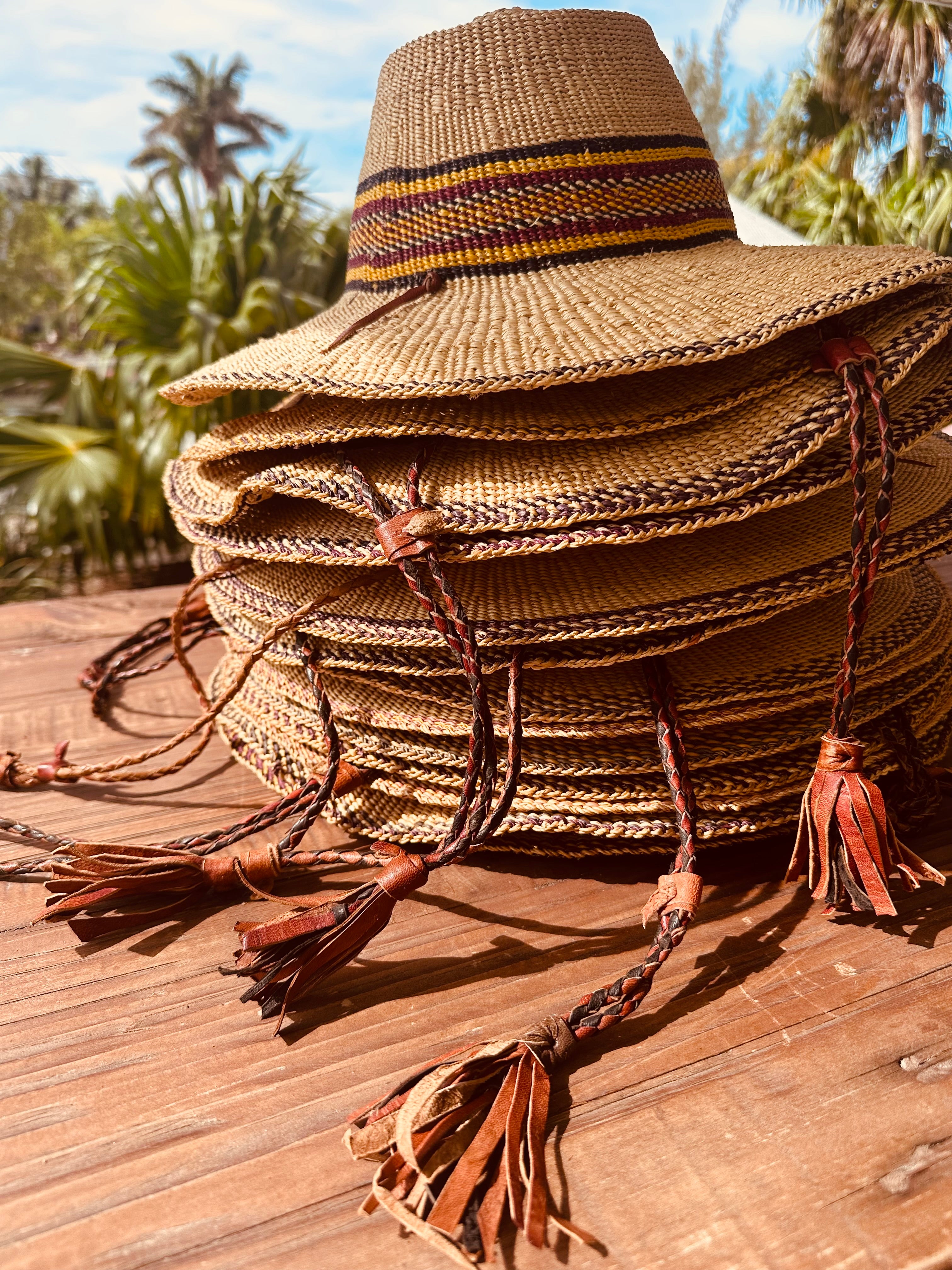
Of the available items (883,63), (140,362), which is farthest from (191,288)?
(883,63)

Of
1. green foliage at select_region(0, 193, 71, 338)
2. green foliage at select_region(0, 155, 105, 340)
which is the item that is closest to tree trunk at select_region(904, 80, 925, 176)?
green foliage at select_region(0, 155, 105, 340)

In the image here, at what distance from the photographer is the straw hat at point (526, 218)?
0.75 m

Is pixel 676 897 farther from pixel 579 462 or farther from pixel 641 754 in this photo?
pixel 579 462

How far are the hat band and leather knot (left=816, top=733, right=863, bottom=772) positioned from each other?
1.48ft

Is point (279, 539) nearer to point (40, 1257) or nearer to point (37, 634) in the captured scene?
point (40, 1257)

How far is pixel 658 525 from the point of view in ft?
2.16

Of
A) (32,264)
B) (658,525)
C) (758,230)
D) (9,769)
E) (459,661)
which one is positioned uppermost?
(32,264)

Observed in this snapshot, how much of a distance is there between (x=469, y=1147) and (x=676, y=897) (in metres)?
0.21

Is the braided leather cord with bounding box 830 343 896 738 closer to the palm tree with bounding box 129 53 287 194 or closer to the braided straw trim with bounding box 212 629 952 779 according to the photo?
the braided straw trim with bounding box 212 629 952 779

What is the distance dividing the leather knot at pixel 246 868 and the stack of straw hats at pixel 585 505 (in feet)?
0.30

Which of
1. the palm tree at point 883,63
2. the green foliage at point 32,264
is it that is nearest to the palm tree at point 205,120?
the green foliage at point 32,264

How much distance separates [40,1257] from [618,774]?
0.48m

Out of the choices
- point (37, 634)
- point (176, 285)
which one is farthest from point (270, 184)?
point (37, 634)

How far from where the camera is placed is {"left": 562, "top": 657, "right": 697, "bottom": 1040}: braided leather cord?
0.62m
